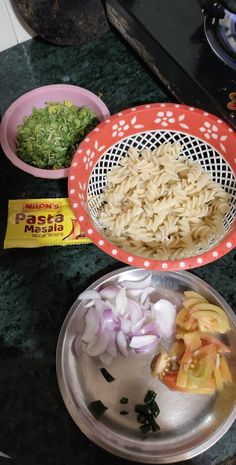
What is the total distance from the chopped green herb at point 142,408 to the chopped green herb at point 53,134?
0.59 m

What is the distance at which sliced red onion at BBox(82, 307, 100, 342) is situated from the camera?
3.40 ft

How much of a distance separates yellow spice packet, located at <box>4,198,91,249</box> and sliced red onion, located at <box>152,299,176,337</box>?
0.24m

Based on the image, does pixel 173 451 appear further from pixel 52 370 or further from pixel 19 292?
pixel 19 292

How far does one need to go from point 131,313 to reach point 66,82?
712mm

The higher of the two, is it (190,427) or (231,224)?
(231,224)

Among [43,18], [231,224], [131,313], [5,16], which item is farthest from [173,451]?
[5,16]

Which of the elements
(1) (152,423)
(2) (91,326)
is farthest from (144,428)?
(2) (91,326)

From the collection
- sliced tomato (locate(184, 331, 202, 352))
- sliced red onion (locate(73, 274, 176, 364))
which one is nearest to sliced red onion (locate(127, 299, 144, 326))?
sliced red onion (locate(73, 274, 176, 364))

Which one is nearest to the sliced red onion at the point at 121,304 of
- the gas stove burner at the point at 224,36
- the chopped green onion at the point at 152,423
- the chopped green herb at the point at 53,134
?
the chopped green onion at the point at 152,423

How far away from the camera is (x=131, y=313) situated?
104 cm

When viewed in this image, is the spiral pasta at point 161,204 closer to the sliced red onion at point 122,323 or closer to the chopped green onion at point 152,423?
the sliced red onion at point 122,323

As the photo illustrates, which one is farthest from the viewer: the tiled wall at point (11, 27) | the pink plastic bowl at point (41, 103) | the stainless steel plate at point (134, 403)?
the tiled wall at point (11, 27)

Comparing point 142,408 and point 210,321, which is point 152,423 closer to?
point 142,408

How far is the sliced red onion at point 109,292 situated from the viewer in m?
1.07
